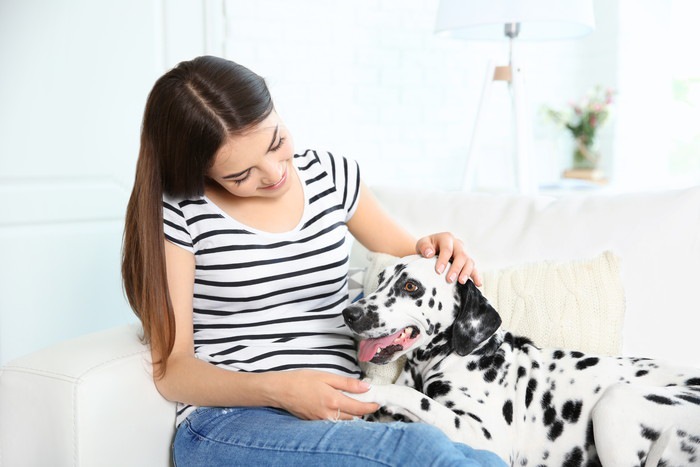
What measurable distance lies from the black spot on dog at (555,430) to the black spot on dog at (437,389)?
0.24 meters

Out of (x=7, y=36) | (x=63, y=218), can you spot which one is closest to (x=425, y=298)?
(x=63, y=218)

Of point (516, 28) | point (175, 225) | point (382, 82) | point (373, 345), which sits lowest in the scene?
point (373, 345)

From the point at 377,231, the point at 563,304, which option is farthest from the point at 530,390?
the point at 377,231

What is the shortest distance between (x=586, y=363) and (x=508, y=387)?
18 cm

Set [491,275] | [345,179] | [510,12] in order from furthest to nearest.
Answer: [510,12], [345,179], [491,275]

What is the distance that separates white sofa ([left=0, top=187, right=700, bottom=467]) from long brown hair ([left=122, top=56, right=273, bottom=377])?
120 millimetres

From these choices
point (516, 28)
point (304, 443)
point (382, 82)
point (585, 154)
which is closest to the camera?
point (304, 443)

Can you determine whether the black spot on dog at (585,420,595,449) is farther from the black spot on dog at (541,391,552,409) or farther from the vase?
the vase

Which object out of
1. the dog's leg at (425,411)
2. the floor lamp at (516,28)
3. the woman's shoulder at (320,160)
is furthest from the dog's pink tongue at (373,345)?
the floor lamp at (516,28)

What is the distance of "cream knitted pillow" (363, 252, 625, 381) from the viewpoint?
5.56 ft

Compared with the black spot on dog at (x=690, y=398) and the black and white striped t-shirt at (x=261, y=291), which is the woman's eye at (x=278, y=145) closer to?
the black and white striped t-shirt at (x=261, y=291)

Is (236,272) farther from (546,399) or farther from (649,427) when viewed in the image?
(649,427)

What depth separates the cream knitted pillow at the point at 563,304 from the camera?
1694mm

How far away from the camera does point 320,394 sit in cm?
144
